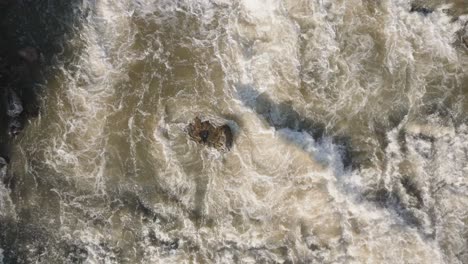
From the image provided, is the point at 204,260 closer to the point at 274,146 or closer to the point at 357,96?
the point at 274,146

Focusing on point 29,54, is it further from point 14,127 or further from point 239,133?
point 239,133

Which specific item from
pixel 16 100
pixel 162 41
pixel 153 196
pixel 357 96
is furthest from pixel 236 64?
pixel 16 100

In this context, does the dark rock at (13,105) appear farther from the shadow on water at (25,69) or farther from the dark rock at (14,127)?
the dark rock at (14,127)

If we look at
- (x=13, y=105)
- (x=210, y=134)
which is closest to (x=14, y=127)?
(x=13, y=105)

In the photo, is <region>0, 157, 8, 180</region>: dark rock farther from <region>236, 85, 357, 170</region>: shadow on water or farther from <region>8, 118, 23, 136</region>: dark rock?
<region>236, 85, 357, 170</region>: shadow on water

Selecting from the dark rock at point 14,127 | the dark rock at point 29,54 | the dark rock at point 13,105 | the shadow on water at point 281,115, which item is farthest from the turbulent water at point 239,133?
the dark rock at point 29,54

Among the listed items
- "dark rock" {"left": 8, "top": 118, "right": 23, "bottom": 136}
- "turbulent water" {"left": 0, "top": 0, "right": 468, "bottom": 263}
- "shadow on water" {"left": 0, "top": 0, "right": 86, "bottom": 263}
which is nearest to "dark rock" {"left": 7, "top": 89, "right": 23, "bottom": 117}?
"shadow on water" {"left": 0, "top": 0, "right": 86, "bottom": 263}
